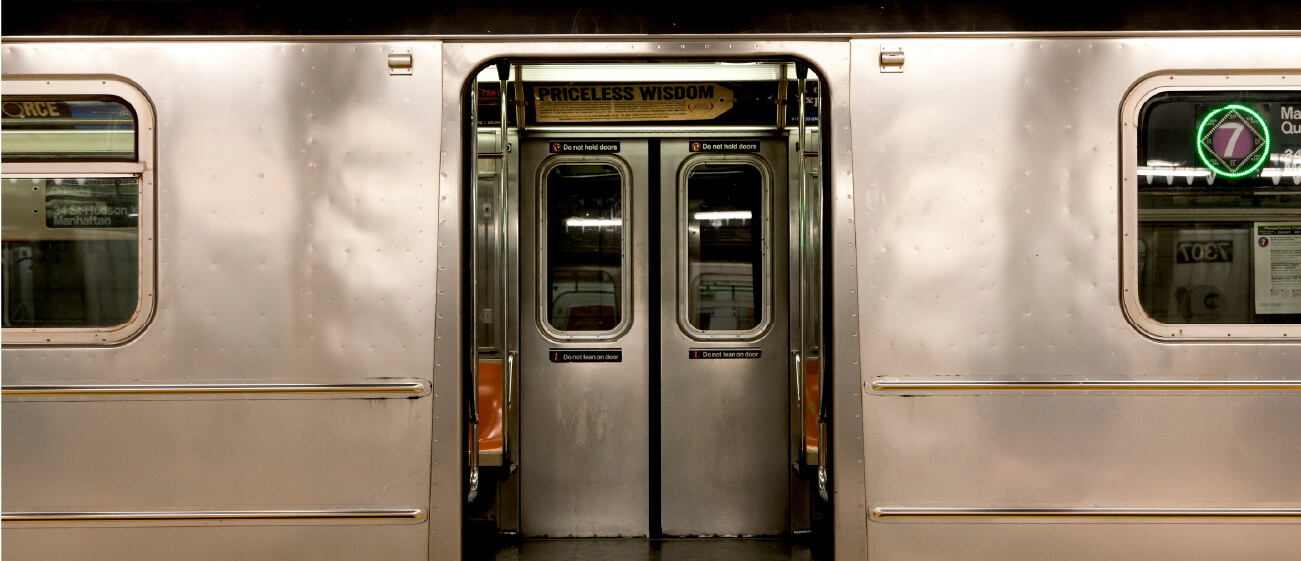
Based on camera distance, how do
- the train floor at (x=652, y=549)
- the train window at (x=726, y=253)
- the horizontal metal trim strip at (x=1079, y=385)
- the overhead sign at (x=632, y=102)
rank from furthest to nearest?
the train window at (x=726, y=253) < the overhead sign at (x=632, y=102) < the train floor at (x=652, y=549) < the horizontal metal trim strip at (x=1079, y=385)

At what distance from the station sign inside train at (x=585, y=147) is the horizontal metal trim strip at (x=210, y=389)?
1880 millimetres

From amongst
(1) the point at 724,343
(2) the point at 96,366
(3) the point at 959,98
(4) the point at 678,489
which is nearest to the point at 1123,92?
(3) the point at 959,98

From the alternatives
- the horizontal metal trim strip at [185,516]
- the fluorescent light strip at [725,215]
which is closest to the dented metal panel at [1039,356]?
the fluorescent light strip at [725,215]

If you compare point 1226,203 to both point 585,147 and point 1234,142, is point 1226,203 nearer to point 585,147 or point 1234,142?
point 1234,142

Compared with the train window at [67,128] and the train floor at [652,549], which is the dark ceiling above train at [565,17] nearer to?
the train window at [67,128]

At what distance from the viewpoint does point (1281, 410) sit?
2582 millimetres

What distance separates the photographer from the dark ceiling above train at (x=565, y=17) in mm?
2637

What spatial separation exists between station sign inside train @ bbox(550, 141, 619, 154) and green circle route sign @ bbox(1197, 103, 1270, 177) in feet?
8.41

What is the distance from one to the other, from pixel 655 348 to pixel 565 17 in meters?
1.96

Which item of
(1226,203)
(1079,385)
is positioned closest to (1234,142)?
(1226,203)

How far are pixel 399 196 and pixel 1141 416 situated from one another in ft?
8.34

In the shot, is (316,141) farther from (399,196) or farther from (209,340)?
(209,340)

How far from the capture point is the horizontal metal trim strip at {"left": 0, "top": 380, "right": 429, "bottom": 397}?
2.59 meters

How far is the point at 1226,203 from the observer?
2.65 m
